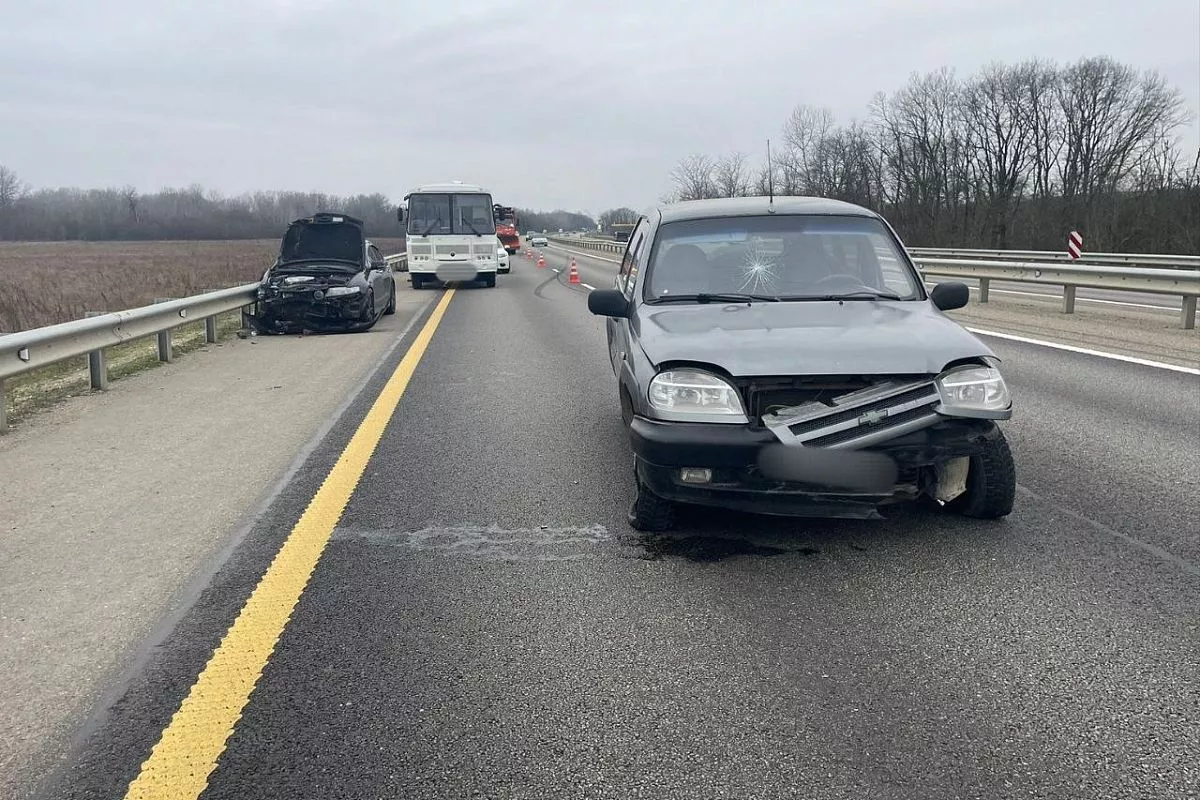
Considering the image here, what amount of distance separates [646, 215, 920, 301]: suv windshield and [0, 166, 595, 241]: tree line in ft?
283

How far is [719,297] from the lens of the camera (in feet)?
17.9

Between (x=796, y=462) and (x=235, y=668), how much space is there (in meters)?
2.33

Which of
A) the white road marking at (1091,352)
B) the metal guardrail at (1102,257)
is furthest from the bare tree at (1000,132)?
the white road marking at (1091,352)

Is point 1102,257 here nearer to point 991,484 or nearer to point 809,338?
point 991,484

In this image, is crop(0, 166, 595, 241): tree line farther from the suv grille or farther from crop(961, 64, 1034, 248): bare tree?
the suv grille

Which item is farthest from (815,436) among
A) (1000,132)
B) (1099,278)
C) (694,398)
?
(1000,132)

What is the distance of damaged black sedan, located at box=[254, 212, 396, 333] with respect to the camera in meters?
14.4

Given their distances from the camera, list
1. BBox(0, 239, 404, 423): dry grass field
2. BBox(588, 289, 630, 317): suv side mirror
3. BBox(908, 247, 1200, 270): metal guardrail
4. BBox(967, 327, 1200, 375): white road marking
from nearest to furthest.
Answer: BBox(588, 289, 630, 317): suv side mirror < BBox(0, 239, 404, 423): dry grass field < BBox(967, 327, 1200, 375): white road marking < BBox(908, 247, 1200, 270): metal guardrail

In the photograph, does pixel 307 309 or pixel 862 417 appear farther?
pixel 307 309

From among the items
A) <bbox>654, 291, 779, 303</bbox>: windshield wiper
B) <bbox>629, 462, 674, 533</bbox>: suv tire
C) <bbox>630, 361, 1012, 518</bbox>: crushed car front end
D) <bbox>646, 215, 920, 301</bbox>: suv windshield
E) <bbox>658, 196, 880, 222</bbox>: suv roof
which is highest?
<bbox>658, 196, 880, 222</bbox>: suv roof

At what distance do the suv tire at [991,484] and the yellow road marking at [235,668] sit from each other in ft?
10.4

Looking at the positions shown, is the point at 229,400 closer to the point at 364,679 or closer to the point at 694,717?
the point at 364,679

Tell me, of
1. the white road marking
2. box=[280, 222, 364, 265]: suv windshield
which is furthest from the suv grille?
box=[280, 222, 364, 265]: suv windshield

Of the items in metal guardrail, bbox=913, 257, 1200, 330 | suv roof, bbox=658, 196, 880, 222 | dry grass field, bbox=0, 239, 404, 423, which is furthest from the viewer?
metal guardrail, bbox=913, 257, 1200, 330
